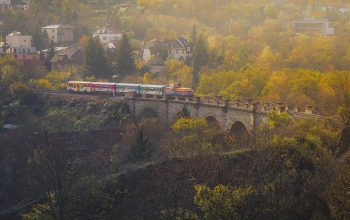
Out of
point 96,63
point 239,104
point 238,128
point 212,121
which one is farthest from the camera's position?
point 96,63

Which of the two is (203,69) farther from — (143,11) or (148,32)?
(143,11)

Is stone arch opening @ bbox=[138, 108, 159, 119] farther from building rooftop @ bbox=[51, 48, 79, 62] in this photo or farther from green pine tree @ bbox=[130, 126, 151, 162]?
building rooftop @ bbox=[51, 48, 79, 62]

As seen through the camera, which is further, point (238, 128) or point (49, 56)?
point (49, 56)

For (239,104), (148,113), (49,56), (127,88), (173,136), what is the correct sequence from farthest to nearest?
(49,56)
(127,88)
(148,113)
(239,104)
(173,136)

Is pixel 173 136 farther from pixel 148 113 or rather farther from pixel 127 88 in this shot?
pixel 127 88

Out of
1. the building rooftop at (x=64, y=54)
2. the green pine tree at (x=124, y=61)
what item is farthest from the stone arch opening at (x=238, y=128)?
the building rooftop at (x=64, y=54)

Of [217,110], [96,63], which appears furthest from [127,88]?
[217,110]

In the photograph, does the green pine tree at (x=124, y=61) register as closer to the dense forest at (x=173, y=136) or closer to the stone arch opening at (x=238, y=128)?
the dense forest at (x=173, y=136)
